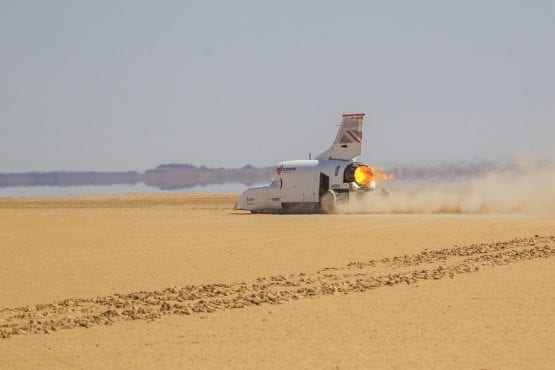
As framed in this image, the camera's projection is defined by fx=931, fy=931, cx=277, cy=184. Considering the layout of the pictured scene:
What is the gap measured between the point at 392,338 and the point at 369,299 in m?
3.10

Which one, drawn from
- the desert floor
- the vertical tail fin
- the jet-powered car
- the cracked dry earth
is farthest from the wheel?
the cracked dry earth

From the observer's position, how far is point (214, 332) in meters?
11.4

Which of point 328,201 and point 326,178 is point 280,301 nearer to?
point 328,201

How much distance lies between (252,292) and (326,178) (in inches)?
943

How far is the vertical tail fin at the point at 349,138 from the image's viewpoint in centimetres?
3853

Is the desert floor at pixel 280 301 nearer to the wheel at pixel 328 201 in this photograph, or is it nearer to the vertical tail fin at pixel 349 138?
the wheel at pixel 328 201

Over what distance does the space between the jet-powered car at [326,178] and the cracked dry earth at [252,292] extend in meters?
17.1

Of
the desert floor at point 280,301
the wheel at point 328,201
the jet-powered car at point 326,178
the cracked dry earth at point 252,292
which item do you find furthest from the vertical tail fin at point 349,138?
the cracked dry earth at point 252,292

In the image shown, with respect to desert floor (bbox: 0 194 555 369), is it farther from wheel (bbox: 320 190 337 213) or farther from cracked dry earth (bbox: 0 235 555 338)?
wheel (bbox: 320 190 337 213)

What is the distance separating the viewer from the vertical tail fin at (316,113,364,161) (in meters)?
38.5

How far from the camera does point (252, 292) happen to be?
1481 cm

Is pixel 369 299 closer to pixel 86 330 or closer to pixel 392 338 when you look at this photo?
pixel 392 338

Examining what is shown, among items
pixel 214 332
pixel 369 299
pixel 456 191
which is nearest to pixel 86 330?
pixel 214 332

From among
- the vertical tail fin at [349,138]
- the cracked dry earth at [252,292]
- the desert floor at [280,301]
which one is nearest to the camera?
the desert floor at [280,301]
